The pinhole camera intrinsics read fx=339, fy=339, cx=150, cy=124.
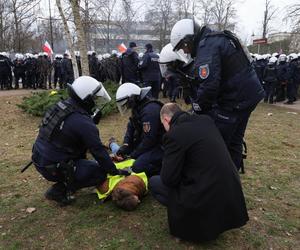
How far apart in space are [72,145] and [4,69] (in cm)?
1399

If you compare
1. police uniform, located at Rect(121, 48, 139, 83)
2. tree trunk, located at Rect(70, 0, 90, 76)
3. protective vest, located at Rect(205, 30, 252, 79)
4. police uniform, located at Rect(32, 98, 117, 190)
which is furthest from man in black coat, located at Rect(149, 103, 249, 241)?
police uniform, located at Rect(121, 48, 139, 83)

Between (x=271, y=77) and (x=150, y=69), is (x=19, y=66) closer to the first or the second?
(x=150, y=69)

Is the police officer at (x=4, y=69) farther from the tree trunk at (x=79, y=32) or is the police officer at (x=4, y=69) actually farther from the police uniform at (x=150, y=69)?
the police uniform at (x=150, y=69)

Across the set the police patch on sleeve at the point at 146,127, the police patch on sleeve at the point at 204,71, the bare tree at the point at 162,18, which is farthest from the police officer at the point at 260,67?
the bare tree at the point at 162,18

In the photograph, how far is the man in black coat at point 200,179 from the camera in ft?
9.28

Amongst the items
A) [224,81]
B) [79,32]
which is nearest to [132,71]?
[79,32]

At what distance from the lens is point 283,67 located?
531 inches

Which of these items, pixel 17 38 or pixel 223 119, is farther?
pixel 17 38

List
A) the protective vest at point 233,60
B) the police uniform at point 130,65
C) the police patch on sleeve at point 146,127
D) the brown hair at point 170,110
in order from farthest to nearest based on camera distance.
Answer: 1. the police uniform at point 130,65
2. the police patch on sleeve at point 146,127
3. the protective vest at point 233,60
4. the brown hair at point 170,110

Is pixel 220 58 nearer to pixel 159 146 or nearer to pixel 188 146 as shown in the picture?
pixel 188 146

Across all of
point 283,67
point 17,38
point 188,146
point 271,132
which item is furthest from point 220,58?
point 17,38

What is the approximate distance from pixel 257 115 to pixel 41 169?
845cm

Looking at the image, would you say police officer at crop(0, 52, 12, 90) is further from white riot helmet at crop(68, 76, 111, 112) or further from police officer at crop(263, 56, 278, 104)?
white riot helmet at crop(68, 76, 111, 112)

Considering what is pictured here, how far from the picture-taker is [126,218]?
3.76 metres
